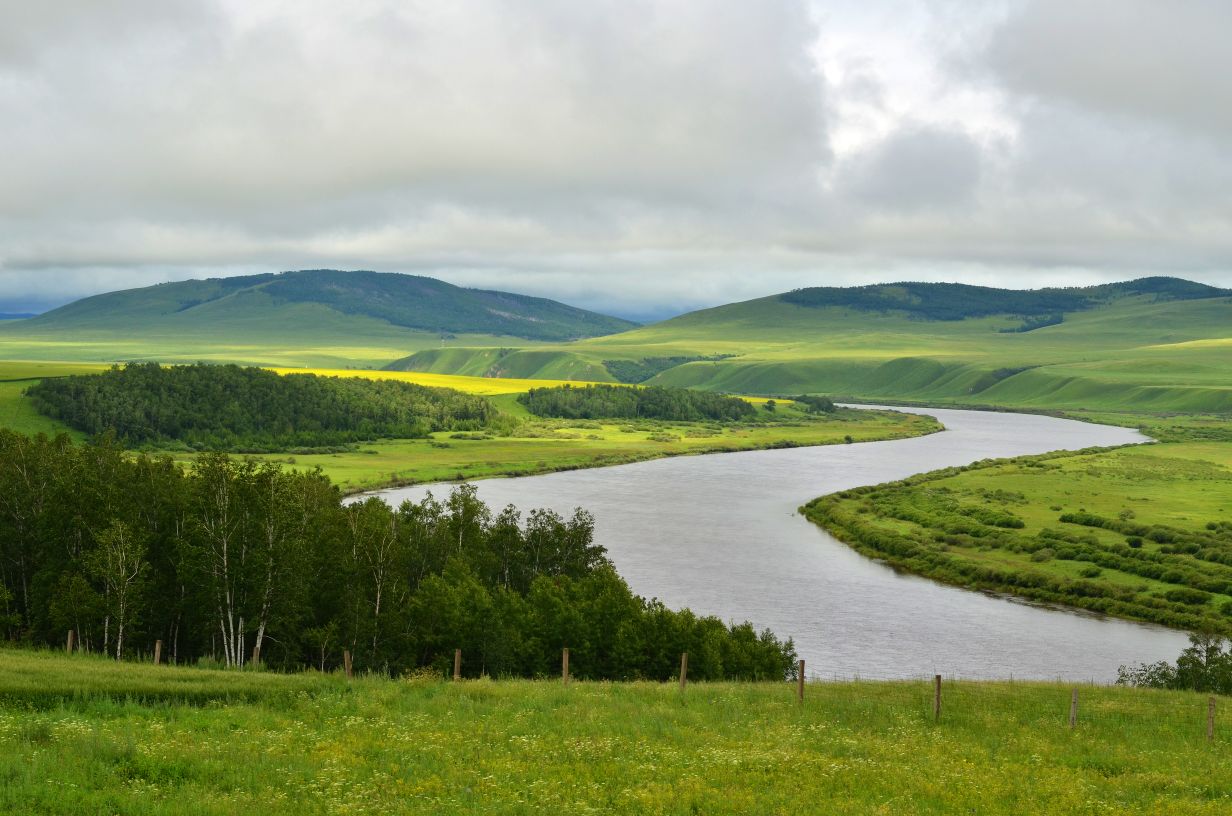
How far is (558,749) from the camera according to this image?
2203 cm

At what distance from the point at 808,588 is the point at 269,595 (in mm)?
41265

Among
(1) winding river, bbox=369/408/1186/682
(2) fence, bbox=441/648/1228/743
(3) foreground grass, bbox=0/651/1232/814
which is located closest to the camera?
(3) foreground grass, bbox=0/651/1232/814

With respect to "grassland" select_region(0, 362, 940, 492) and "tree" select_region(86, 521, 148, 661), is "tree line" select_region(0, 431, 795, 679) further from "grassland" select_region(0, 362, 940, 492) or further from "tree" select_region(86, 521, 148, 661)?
"grassland" select_region(0, 362, 940, 492)

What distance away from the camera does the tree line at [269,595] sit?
42.0m

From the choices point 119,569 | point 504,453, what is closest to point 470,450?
point 504,453

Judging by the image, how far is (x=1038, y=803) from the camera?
19.5 metres

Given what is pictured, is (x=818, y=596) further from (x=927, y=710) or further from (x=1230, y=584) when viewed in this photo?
(x=927, y=710)

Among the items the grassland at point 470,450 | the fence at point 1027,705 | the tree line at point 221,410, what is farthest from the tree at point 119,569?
the tree line at point 221,410

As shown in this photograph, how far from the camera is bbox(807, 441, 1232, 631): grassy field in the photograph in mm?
70938

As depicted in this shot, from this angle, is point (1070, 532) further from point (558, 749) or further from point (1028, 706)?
point (558, 749)

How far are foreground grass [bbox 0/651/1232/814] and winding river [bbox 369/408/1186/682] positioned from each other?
81.8ft

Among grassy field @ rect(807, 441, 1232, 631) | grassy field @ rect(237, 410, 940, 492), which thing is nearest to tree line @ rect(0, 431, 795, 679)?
grassy field @ rect(807, 441, 1232, 631)

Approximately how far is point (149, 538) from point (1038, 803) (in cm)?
3744

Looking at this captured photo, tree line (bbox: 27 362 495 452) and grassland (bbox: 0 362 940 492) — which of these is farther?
tree line (bbox: 27 362 495 452)
